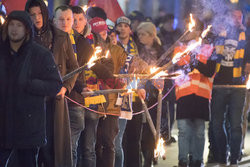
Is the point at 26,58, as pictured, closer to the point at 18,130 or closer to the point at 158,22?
the point at 18,130

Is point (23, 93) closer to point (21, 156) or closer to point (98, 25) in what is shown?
point (21, 156)

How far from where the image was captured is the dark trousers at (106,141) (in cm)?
714

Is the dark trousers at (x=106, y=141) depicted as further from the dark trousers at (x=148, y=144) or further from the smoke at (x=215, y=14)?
the smoke at (x=215, y=14)

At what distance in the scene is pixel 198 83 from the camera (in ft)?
27.9

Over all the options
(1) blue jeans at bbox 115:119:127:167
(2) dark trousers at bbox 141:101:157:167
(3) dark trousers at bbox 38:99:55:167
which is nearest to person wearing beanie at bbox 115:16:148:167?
(1) blue jeans at bbox 115:119:127:167

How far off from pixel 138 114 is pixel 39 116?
2.96 meters

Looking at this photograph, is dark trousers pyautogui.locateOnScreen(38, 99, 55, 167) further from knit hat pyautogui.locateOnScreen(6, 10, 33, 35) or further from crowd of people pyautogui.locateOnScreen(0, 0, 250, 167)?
knit hat pyautogui.locateOnScreen(6, 10, 33, 35)

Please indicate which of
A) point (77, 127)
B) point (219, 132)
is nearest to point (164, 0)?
point (219, 132)

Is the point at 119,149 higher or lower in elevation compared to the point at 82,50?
lower

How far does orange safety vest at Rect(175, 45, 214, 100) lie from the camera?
8.37 metres

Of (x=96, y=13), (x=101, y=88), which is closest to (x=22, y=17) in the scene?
Answer: (x=101, y=88)

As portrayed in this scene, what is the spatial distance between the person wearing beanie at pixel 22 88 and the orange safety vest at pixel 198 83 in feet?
11.0

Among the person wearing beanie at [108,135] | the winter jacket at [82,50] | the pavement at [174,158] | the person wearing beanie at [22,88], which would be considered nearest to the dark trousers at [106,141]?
the person wearing beanie at [108,135]

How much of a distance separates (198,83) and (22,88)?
3777 mm
